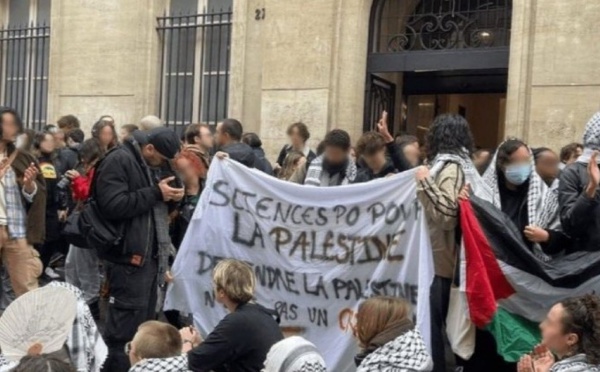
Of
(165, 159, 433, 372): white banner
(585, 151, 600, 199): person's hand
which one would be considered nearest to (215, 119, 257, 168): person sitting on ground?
(165, 159, 433, 372): white banner

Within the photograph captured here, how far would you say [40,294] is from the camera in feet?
14.9

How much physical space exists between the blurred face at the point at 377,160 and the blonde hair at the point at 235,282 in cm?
214

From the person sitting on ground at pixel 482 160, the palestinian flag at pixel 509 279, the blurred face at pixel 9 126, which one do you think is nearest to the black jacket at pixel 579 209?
the palestinian flag at pixel 509 279

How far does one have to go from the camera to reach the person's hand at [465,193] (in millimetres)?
5664

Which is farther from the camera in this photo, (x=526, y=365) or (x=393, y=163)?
(x=393, y=163)

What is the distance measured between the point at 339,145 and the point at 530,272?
197 cm

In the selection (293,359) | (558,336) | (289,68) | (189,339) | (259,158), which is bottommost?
(189,339)

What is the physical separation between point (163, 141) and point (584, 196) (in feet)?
9.45

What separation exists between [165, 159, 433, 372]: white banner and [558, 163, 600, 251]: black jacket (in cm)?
91

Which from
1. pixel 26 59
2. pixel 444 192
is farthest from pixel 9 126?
pixel 26 59

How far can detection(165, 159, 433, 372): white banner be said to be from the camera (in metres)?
6.04

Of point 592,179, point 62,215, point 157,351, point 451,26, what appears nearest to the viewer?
point 157,351

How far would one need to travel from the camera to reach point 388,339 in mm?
4250

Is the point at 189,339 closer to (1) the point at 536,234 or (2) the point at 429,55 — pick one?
(1) the point at 536,234
